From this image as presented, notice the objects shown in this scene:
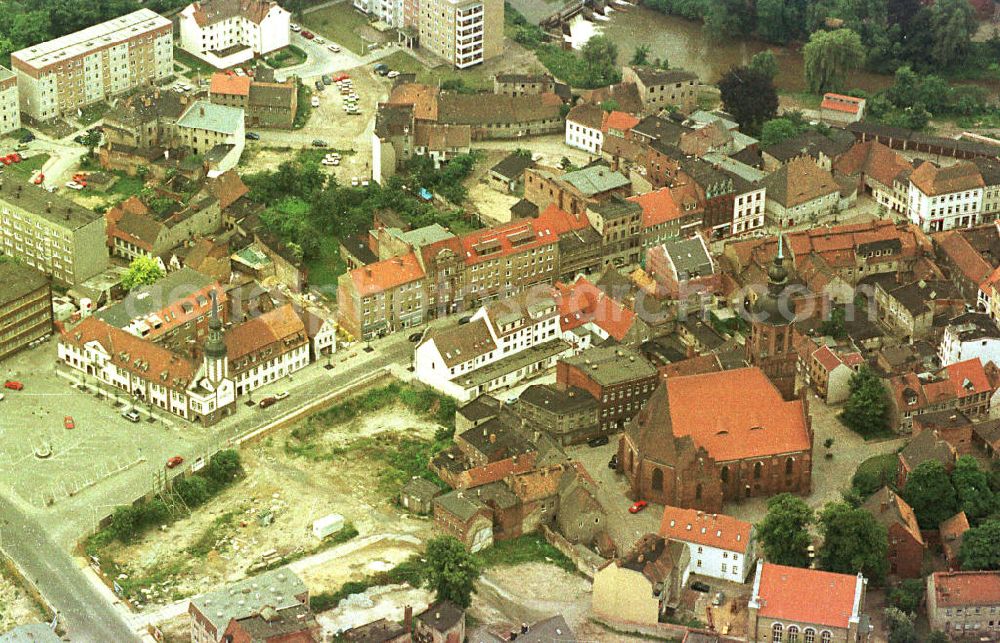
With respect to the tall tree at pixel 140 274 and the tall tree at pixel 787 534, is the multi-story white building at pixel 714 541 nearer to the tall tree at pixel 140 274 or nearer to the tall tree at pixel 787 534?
the tall tree at pixel 787 534

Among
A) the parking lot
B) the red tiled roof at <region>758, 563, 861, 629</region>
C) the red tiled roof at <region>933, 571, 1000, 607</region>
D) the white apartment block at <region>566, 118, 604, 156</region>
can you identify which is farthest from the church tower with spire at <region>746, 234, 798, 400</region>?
the white apartment block at <region>566, 118, 604, 156</region>

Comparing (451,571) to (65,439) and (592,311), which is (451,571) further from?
(592,311)

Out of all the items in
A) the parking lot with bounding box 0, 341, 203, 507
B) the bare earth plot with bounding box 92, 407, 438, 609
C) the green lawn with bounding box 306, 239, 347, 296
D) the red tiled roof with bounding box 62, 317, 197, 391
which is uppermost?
the red tiled roof with bounding box 62, 317, 197, 391

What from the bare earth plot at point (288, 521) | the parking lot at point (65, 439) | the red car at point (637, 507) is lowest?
the parking lot at point (65, 439)

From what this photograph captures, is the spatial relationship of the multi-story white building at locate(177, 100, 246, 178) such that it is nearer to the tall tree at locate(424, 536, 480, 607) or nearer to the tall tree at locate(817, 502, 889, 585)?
the tall tree at locate(424, 536, 480, 607)

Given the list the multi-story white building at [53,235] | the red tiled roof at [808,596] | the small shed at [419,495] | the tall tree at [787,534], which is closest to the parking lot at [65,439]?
the multi-story white building at [53,235]

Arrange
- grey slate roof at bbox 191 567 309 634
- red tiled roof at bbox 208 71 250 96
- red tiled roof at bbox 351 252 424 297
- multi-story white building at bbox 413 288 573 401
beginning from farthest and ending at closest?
1. red tiled roof at bbox 208 71 250 96
2. red tiled roof at bbox 351 252 424 297
3. multi-story white building at bbox 413 288 573 401
4. grey slate roof at bbox 191 567 309 634
